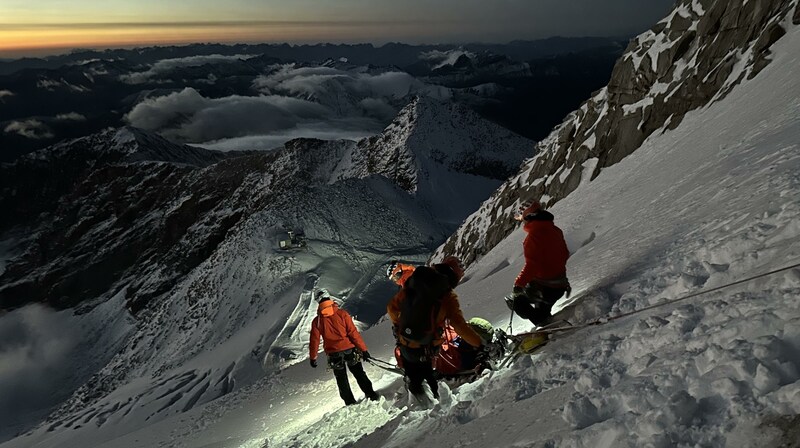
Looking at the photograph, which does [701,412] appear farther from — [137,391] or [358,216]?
[358,216]

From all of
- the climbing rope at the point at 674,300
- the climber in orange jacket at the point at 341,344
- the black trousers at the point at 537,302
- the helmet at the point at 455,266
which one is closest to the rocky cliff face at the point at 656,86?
the black trousers at the point at 537,302

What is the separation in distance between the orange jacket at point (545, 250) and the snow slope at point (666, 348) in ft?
1.59

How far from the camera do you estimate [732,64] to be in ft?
45.3

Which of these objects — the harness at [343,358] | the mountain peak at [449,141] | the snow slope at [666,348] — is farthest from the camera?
the mountain peak at [449,141]

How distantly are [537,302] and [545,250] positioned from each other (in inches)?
28.7

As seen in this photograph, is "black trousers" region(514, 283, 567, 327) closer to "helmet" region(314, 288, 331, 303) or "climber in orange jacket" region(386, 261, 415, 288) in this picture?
"climber in orange jacket" region(386, 261, 415, 288)

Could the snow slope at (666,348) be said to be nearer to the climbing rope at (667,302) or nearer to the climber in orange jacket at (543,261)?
the climbing rope at (667,302)

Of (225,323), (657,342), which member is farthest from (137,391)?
(657,342)

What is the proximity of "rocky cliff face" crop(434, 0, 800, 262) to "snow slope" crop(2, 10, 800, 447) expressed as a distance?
3821 mm

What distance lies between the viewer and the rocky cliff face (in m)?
13.6

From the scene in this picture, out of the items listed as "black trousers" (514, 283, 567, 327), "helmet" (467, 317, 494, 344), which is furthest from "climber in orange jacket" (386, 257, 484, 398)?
"black trousers" (514, 283, 567, 327)

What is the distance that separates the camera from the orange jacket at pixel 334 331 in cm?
796

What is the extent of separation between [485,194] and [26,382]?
85404 mm

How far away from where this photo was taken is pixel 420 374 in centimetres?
595
